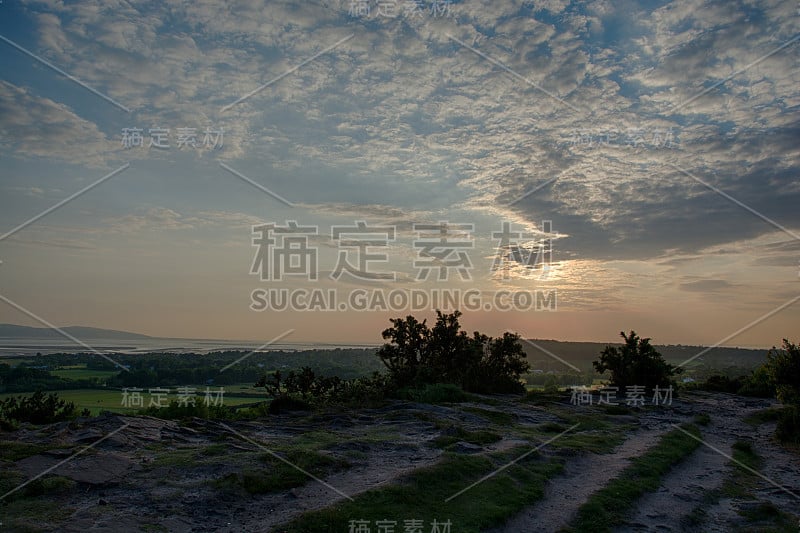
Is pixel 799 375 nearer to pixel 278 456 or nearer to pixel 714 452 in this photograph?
pixel 714 452

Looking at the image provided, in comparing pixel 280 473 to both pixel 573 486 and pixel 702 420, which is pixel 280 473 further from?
pixel 702 420

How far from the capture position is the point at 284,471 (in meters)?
11.4

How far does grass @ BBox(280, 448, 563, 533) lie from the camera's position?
9039 mm

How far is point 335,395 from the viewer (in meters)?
24.7

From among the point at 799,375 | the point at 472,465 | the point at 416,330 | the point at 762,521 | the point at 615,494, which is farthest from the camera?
the point at 416,330

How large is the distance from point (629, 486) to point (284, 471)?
854 cm

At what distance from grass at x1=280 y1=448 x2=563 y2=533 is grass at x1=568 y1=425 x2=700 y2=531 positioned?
125 centimetres

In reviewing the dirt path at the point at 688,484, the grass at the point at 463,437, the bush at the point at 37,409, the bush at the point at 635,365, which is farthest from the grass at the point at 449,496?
the bush at the point at 635,365

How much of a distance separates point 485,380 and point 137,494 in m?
25.7

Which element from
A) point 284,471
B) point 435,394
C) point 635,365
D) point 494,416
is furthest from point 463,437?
point 635,365

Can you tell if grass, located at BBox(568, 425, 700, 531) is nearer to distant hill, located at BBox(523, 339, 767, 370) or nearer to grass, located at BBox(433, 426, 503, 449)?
grass, located at BBox(433, 426, 503, 449)

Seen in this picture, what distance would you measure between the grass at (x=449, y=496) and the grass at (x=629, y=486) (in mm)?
1254

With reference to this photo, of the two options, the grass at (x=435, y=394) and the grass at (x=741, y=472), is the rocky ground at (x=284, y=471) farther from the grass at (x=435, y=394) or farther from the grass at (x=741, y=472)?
the grass at (x=435, y=394)

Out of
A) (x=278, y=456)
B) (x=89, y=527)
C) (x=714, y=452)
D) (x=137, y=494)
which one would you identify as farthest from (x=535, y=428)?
(x=89, y=527)
